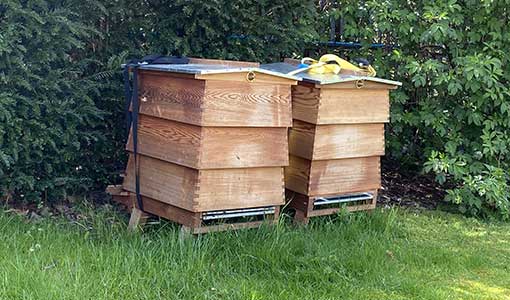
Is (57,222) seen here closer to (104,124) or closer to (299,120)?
(104,124)

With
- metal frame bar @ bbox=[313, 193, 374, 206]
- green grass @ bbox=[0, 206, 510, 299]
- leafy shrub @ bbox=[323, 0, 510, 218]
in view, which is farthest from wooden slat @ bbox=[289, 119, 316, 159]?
leafy shrub @ bbox=[323, 0, 510, 218]

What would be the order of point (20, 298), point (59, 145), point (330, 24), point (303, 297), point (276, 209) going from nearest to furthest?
point (20, 298)
point (303, 297)
point (276, 209)
point (59, 145)
point (330, 24)

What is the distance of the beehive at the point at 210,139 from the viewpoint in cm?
321

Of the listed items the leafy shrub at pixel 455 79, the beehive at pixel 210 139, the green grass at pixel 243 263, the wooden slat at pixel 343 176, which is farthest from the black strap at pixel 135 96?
the leafy shrub at pixel 455 79

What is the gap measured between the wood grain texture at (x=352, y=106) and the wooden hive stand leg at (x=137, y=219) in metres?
1.21

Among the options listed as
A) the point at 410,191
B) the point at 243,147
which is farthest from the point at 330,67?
the point at 410,191

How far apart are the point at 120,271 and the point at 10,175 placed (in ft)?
4.25

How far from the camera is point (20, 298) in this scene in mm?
2596

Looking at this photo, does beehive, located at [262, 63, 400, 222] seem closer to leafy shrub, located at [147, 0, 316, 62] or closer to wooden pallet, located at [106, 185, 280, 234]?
wooden pallet, located at [106, 185, 280, 234]

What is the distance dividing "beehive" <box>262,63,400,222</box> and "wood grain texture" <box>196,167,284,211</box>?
0.94 ft

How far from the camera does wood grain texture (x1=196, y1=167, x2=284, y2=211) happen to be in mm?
3262

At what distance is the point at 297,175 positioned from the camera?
3.82m

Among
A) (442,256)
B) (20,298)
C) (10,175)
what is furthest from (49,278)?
(442,256)

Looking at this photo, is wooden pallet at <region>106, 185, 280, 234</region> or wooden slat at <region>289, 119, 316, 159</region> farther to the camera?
wooden slat at <region>289, 119, 316, 159</region>
